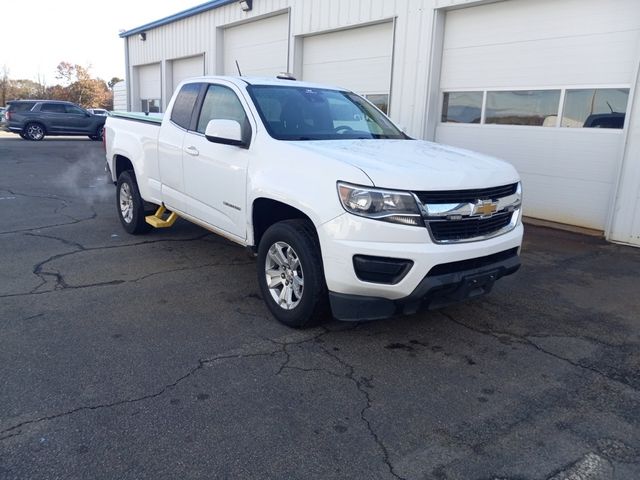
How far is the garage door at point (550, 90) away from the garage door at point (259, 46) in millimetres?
5022

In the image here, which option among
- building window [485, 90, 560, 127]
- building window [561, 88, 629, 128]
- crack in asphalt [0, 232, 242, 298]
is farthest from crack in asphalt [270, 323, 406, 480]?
building window [485, 90, 560, 127]

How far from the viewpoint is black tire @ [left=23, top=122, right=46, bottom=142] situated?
965 inches

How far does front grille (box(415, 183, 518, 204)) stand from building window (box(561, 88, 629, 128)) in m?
4.61

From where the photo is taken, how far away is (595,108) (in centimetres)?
786

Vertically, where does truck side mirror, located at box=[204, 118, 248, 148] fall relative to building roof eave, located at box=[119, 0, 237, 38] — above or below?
below

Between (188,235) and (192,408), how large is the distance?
4524 millimetres

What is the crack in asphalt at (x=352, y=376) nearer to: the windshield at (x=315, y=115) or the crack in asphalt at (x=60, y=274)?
the windshield at (x=315, y=115)

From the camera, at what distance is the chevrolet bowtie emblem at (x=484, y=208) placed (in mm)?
3823

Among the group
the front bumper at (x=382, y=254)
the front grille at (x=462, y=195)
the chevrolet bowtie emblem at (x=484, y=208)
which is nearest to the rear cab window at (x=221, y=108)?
the front bumper at (x=382, y=254)

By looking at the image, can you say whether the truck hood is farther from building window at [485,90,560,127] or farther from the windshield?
building window at [485,90,560,127]

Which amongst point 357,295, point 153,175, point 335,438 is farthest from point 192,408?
point 153,175

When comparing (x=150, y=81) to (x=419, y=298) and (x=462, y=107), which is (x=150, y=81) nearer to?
(x=462, y=107)

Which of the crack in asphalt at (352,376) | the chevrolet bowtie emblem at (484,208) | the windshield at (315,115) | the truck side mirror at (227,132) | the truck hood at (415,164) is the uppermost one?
the windshield at (315,115)

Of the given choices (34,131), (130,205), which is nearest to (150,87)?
(34,131)
